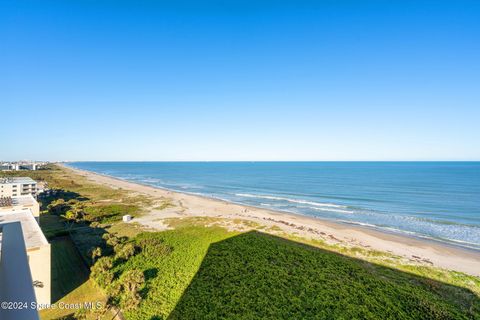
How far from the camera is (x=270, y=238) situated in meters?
24.6

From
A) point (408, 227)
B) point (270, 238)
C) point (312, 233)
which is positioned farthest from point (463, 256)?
point (270, 238)

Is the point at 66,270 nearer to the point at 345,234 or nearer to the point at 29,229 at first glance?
the point at 29,229

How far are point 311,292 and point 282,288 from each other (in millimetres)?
Answer: 1746

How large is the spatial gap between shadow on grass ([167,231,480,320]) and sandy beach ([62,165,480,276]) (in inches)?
207

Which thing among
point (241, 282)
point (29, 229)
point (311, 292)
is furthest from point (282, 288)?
point (29, 229)

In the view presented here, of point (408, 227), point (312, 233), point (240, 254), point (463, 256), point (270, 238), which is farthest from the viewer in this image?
point (408, 227)

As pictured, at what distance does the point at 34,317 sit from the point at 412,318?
16.8 m

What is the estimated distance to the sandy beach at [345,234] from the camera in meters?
21.1

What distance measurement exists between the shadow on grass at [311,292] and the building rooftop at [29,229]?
28.6 feet

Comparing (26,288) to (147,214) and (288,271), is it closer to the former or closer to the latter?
(288,271)

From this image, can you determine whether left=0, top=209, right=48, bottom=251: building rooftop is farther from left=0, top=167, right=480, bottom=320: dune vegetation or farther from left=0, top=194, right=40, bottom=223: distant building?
left=0, top=167, right=480, bottom=320: dune vegetation

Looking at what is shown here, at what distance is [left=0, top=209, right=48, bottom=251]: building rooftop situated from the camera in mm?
13552

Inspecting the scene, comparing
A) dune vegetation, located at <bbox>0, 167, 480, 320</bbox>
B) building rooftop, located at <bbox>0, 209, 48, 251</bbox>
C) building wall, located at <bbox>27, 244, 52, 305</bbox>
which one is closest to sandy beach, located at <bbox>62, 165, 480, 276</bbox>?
dune vegetation, located at <bbox>0, 167, 480, 320</bbox>

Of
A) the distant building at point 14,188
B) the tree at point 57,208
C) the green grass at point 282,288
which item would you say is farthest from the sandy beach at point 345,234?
the distant building at point 14,188
